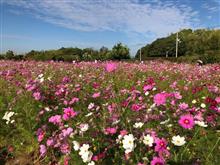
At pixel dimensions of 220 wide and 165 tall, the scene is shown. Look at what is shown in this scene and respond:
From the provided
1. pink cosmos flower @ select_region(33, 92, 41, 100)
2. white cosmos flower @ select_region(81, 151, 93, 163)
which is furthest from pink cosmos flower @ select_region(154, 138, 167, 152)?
pink cosmos flower @ select_region(33, 92, 41, 100)

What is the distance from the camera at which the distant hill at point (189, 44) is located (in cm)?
4906

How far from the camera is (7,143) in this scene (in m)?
4.29

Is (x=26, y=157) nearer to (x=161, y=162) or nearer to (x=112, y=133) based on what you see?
(x=112, y=133)

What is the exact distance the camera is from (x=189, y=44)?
55.2 metres

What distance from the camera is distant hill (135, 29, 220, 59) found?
49.1 metres

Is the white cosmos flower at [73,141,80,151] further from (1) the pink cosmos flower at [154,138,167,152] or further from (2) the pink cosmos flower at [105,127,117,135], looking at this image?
(1) the pink cosmos flower at [154,138,167,152]

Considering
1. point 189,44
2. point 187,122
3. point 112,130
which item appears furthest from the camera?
point 189,44

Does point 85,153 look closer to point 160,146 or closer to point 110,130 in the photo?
point 110,130

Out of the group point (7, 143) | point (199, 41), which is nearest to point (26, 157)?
point (7, 143)


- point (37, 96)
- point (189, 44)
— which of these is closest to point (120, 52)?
point (189, 44)

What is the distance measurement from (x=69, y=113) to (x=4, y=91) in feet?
9.56

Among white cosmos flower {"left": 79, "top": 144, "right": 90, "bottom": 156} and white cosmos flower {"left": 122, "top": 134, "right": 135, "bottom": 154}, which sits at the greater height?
white cosmos flower {"left": 122, "top": 134, "right": 135, "bottom": 154}

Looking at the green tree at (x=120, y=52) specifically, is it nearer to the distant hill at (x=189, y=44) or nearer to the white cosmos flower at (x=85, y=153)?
the distant hill at (x=189, y=44)

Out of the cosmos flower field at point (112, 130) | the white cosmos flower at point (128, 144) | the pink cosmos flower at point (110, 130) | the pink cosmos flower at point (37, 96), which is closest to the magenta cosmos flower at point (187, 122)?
the cosmos flower field at point (112, 130)
